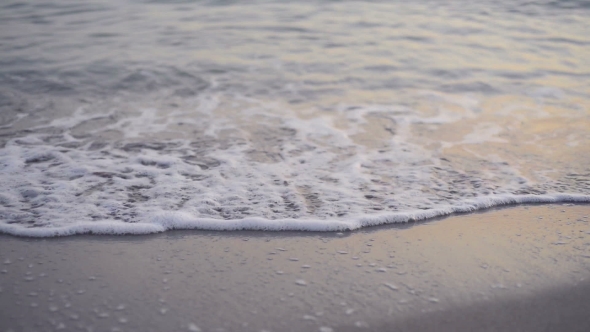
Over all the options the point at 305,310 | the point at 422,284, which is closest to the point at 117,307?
the point at 305,310

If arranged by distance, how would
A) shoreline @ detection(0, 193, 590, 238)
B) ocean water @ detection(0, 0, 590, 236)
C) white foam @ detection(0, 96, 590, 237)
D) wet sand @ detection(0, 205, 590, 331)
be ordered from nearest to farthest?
wet sand @ detection(0, 205, 590, 331) → shoreline @ detection(0, 193, 590, 238) → white foam @ detection(0, 96, 590, 237) → ocean water @ detection(0, 0, 590, 236)

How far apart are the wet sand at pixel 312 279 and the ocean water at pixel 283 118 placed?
0.46 ft

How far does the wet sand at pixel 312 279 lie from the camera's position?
186 cm

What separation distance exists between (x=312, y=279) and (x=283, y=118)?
211 cm

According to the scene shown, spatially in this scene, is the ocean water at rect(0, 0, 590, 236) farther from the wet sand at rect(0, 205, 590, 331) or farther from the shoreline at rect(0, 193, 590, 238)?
the wet sand at rect(0, 205, 590, 331)

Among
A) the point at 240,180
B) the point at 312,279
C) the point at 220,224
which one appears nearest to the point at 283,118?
the point at 240,180

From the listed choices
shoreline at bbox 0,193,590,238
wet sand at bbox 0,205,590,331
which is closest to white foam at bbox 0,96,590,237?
shoreline at bbox 0,193,590,238

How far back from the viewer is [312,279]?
2.09 metres

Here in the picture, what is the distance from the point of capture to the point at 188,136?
3.69m

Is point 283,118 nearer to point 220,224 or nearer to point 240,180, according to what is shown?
point 240,180

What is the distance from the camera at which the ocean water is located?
2725 millimetres

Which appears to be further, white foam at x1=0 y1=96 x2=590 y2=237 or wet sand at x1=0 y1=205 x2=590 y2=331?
white foam at x1=0 y1=96 x2=590 y2=237

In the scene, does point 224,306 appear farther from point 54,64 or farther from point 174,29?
point 174,29

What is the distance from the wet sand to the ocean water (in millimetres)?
140
